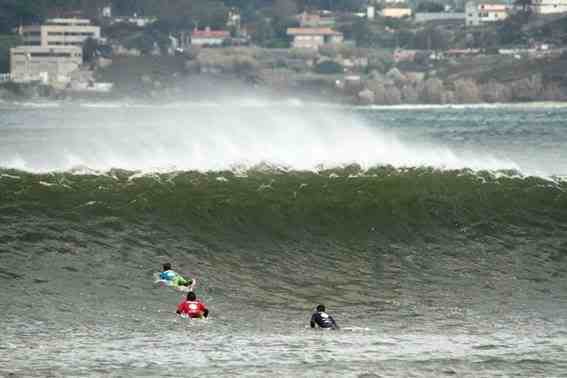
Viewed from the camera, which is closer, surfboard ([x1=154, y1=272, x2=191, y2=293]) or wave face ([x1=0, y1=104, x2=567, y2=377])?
wave face ([x1=0, y1=104, x2=567, y2=377])

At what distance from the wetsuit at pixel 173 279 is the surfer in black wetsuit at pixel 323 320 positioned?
325cm

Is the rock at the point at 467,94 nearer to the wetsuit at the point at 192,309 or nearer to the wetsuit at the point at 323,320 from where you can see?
the wetsuit at the point at 192,309

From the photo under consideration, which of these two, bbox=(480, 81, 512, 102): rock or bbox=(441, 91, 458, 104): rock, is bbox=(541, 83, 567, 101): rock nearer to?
bbox=(480, 81, 512, 102): rock

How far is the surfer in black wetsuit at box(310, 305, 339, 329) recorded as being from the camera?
2180 cm

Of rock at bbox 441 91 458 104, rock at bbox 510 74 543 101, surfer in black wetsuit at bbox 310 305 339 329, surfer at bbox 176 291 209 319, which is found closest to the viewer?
surfer in black wetsuit at bbox 310 305 339 329

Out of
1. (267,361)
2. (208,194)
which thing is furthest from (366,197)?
(267,361)

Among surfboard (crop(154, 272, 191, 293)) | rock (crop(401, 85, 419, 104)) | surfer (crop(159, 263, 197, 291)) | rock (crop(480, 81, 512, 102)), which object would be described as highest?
surfer (crop(159, 263, 197, 291))

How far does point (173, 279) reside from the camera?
24688 mm

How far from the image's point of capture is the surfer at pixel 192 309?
22.5 metres

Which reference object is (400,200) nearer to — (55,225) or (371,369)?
(55,225)

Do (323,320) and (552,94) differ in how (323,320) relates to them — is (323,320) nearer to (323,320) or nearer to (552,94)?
(323,320)

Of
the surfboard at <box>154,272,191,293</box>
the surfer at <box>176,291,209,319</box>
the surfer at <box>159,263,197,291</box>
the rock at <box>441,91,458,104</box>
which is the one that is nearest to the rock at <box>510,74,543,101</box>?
the rock at <box>441,91,458,104</box>

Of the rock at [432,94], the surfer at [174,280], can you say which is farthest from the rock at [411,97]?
the surfer at [174,280]

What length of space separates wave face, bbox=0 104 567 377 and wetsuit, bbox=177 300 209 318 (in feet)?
1.30
